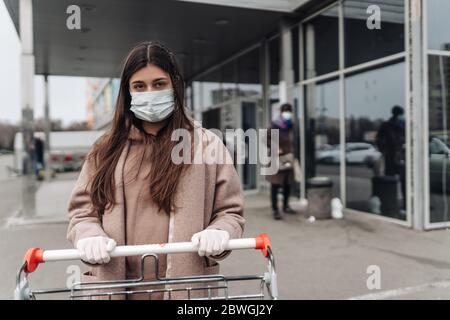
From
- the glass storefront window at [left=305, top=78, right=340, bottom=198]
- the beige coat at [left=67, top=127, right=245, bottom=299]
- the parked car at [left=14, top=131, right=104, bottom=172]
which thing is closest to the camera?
the beige coat at [left=67, top=127, right=245, bottom=299]

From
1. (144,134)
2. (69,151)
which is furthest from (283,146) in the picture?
(69,151)

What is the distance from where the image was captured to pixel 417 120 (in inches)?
261

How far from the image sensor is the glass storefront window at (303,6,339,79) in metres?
8.73

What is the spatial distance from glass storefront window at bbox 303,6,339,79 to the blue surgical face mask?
7475 millimetres

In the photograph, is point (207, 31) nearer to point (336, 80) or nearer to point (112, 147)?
point (336, 80)

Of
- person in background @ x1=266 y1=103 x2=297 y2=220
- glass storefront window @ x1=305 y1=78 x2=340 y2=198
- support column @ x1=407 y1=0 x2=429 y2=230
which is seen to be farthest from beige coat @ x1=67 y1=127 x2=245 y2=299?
glass storefront window @ x1=305 y1=78 x2=340 y2=198

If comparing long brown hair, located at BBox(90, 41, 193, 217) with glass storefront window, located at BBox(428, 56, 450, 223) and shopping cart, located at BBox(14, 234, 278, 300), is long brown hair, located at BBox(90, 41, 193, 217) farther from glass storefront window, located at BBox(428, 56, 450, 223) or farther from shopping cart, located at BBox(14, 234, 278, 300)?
glass storefront window, located at BBox(428, 56, 450, 223)

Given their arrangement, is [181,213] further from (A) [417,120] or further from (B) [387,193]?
(B) [387,193]

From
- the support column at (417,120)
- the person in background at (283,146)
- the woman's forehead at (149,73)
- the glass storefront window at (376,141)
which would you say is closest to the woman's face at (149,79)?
the woman's forehead at (149,73)

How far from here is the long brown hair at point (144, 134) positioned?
5.80ft

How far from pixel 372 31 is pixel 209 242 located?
7196 mm

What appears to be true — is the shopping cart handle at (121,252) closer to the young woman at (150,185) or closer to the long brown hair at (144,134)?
the young woman at (150,185)

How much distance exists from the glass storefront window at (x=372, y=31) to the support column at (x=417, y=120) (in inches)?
11.3
